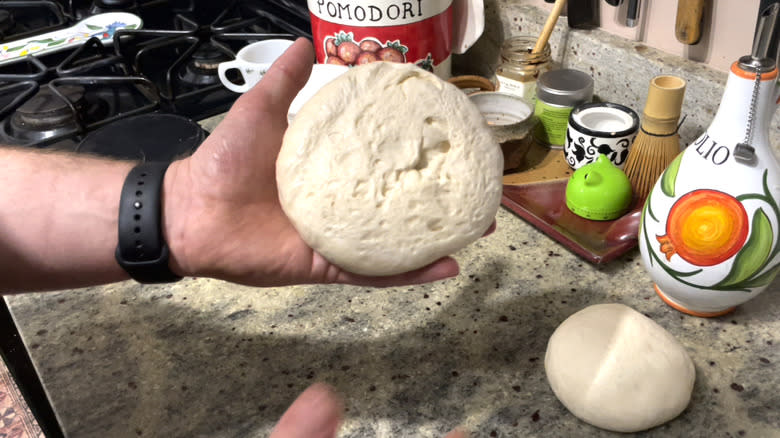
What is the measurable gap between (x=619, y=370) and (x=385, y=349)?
34 cm

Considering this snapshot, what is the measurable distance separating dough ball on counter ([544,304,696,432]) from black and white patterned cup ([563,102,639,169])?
399 mm

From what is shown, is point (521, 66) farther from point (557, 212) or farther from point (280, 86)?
point (280, 86)

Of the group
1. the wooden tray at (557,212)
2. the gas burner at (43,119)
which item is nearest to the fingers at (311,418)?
the wooden tray at (557,212)

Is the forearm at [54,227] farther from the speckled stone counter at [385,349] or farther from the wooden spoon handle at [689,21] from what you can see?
the wooden spoon handle at [689,21]

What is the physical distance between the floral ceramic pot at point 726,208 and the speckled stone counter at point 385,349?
0.33ft

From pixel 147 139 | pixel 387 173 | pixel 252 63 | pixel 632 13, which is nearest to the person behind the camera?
pixel 387 173

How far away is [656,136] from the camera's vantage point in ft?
3.49

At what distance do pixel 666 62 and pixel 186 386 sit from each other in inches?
42.2

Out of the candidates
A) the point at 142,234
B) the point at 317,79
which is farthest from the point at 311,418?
the point at 317,79

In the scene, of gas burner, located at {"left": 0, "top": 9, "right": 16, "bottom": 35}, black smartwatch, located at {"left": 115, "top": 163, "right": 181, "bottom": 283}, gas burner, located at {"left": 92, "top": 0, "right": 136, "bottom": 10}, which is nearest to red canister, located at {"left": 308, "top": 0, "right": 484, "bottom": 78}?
black smartwatch, located at {"left": 115, "top": 163, "right": 181, "bottom": 283}

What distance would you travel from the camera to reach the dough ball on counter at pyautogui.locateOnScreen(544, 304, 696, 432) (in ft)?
2.56

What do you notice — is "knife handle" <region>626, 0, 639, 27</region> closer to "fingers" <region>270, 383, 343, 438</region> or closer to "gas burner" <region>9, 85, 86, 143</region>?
"fingers" <region>270, 383, 343, 438</region>

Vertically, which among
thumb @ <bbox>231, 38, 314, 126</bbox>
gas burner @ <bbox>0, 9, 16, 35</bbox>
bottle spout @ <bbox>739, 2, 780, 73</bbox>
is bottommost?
gas burner @ <bbox>0, 9, 16, 35</bbox>

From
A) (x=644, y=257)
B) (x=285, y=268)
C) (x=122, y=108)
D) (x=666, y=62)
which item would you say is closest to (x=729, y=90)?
(x=644, y=257)
